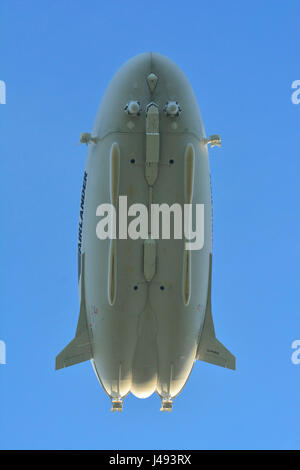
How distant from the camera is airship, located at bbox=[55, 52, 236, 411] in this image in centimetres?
1953

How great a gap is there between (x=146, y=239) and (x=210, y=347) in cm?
633

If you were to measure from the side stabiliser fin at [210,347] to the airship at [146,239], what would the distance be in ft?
2.68

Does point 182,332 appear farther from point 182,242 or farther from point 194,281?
point 182,242

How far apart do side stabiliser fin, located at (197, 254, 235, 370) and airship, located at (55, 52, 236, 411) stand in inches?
32.2

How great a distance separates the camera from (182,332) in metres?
20.4

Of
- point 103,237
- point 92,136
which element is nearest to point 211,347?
point 103,237

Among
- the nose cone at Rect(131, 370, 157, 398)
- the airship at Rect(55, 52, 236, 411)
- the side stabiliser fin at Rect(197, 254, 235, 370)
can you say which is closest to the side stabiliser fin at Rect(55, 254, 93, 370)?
the airship at Rect(55, 52, 236, 411)

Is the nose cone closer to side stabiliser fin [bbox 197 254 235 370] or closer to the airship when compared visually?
the airship

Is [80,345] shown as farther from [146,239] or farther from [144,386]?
[146,239]

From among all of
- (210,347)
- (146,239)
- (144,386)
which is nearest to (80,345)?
(144,386)

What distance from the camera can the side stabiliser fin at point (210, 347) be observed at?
22.5 metres

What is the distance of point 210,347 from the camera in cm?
2280

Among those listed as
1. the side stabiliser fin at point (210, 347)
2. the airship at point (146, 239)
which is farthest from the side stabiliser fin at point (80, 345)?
the side stabiliser fin at point (210, 347)

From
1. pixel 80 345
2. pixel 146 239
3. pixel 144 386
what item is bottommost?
pixel 144 386
